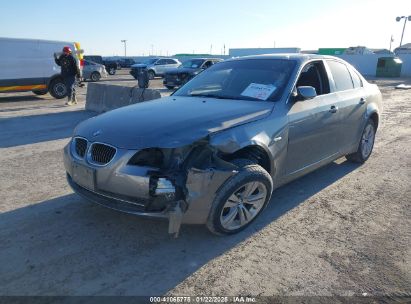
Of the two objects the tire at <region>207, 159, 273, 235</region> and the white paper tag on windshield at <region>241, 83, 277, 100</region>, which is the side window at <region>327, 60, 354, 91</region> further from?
the tire at <region>207, 159, 273, 235</region>

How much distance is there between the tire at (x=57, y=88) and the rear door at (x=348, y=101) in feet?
37.4

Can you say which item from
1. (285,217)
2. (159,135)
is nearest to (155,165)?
(159,135)

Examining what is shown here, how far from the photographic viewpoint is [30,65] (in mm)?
12961

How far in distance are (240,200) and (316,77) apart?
2.20 metres

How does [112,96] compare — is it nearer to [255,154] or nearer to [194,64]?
[255,154]

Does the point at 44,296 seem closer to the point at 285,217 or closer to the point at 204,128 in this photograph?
the point at 204,128

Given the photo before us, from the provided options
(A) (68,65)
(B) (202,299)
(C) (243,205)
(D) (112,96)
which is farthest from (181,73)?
(B) (202,299)

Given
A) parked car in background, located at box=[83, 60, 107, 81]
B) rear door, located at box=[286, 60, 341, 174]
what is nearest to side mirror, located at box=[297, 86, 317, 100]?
rear door, located at box=[286, 60, 341, 174]

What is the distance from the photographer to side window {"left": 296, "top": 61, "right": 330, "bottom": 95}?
454 cm

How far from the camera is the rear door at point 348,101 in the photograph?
16.4 ft

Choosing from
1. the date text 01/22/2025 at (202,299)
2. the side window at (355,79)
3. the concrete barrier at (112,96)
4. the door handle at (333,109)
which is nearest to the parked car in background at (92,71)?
the concrete barrier at (112,96)

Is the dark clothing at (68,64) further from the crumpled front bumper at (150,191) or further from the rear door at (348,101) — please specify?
the crumpled front bumper at (150,191)

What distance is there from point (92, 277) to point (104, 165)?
0.95 m

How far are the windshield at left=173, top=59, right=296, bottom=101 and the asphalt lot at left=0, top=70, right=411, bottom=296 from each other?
135 cm
